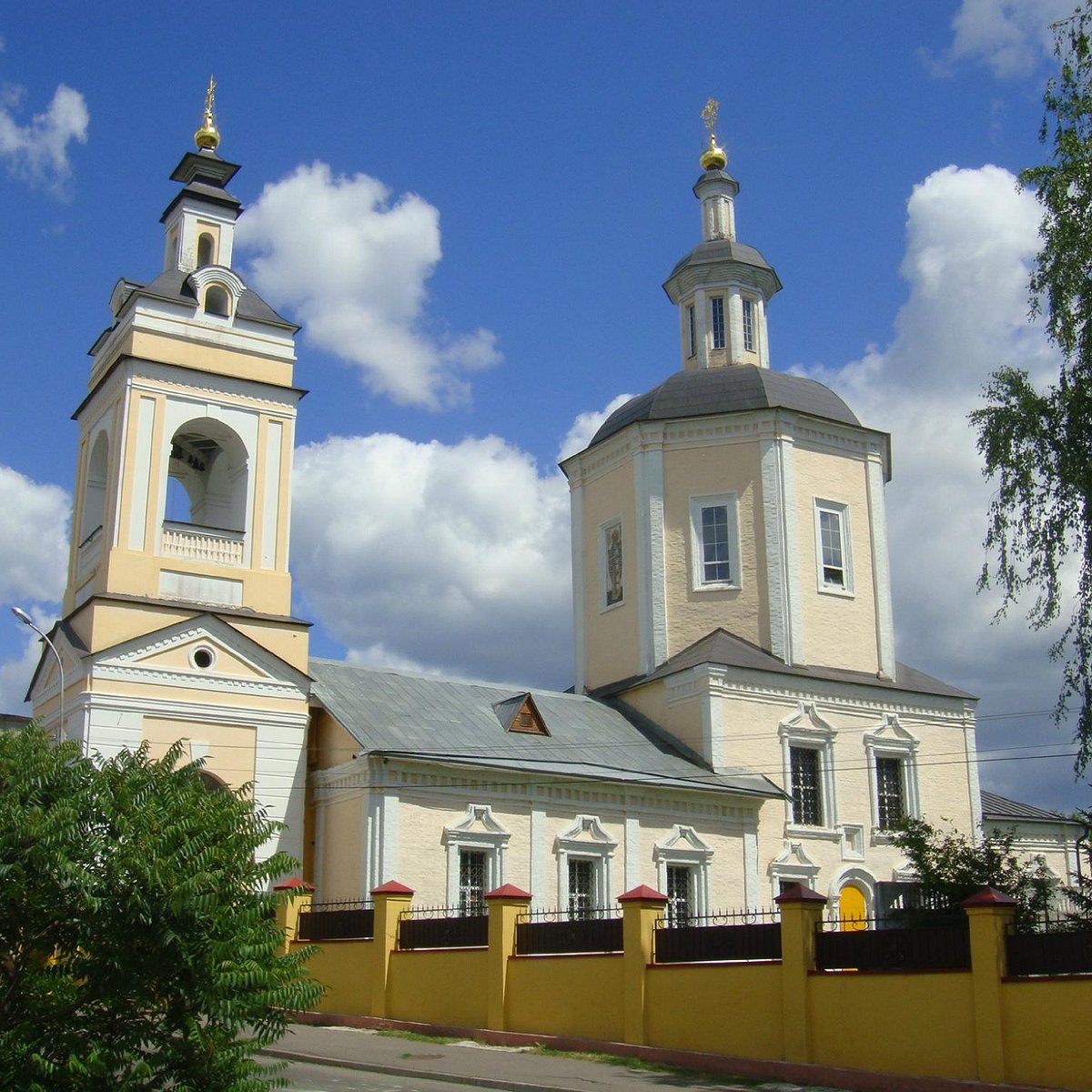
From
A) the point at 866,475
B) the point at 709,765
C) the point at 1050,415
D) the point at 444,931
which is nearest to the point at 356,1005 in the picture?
the point at 444,931

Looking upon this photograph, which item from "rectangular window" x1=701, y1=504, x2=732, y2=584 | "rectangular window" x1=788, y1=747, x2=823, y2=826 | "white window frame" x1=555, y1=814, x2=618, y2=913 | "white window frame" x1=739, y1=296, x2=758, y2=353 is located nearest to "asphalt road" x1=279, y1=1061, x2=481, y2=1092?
"white window frame" x1=555, y1=814, x2=618, y2=913

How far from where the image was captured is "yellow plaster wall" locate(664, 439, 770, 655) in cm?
2853

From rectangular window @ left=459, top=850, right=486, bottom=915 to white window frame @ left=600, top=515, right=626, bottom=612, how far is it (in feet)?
27.7

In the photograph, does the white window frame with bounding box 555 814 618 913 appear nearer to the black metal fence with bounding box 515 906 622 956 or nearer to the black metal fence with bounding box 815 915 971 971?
the black metal fence with bounding box 515 906 622 956

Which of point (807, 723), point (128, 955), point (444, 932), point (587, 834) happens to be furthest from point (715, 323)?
point (128, 955)

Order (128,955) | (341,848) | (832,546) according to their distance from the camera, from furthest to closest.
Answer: (832,546) < (341,848) < (128,955)

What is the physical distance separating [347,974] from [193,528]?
8.85 m

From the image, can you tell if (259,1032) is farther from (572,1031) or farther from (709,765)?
(709,765)

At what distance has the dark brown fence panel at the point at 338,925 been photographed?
19.1 metres

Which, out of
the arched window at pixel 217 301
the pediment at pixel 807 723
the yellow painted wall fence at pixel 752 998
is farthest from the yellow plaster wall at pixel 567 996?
the arched window at pixel 217 301

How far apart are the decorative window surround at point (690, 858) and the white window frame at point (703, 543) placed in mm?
5920

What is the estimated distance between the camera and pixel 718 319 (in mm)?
32344

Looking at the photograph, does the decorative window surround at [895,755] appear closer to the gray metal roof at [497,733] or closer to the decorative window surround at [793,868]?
the decorative window surround at [793,868]

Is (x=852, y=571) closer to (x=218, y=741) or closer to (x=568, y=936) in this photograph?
(x=218, y=741)
